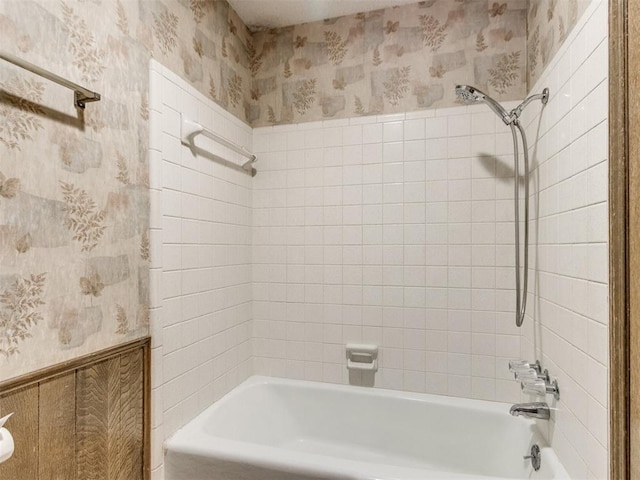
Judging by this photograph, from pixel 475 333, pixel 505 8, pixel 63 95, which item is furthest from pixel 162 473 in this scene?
pixel 505 8

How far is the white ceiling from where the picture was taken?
1.95 m

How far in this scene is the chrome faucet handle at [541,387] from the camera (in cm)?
137

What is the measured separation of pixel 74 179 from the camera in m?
1.12

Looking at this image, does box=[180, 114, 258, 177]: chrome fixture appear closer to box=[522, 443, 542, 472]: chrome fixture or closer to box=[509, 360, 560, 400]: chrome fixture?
box=[509, 360, 560, 400]: chrome fixture

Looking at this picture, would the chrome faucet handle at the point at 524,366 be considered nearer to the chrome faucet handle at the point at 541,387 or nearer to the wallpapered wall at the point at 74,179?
the chrome faucet handle at the point at 541,387

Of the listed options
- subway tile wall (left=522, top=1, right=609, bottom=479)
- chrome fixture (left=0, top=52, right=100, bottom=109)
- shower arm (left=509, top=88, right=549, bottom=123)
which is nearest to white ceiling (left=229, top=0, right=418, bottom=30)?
shower arm (left=509, top=88, right=549, bottom=123)

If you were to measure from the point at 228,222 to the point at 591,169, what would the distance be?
1515mm

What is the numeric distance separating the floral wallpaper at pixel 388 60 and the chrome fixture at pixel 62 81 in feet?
3.83

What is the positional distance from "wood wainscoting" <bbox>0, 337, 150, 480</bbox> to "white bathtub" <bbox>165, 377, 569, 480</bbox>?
0.21 m

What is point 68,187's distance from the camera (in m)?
1.10

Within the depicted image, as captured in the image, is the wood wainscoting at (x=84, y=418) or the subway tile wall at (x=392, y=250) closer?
the wood wainscoting at (x=84, y=418)

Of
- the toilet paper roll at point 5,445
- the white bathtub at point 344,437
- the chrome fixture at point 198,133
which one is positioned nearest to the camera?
the toilet paper roll at point 5,445

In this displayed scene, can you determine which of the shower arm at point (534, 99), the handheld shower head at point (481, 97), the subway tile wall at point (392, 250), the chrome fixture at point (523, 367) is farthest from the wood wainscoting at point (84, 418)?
the shower arm at point (534, 99)

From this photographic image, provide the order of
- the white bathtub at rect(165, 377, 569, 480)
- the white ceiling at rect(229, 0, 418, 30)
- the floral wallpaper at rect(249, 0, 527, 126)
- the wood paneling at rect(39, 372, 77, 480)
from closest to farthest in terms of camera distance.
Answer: the wood paneling at rect(39, 372, 77, 480) < the white bathtub at rect(165, 377, 569, 480) < the floral wallpaper at rect(249, 0, 527, 126) < the white ceiling at rect(229, 0, 418, 30)
